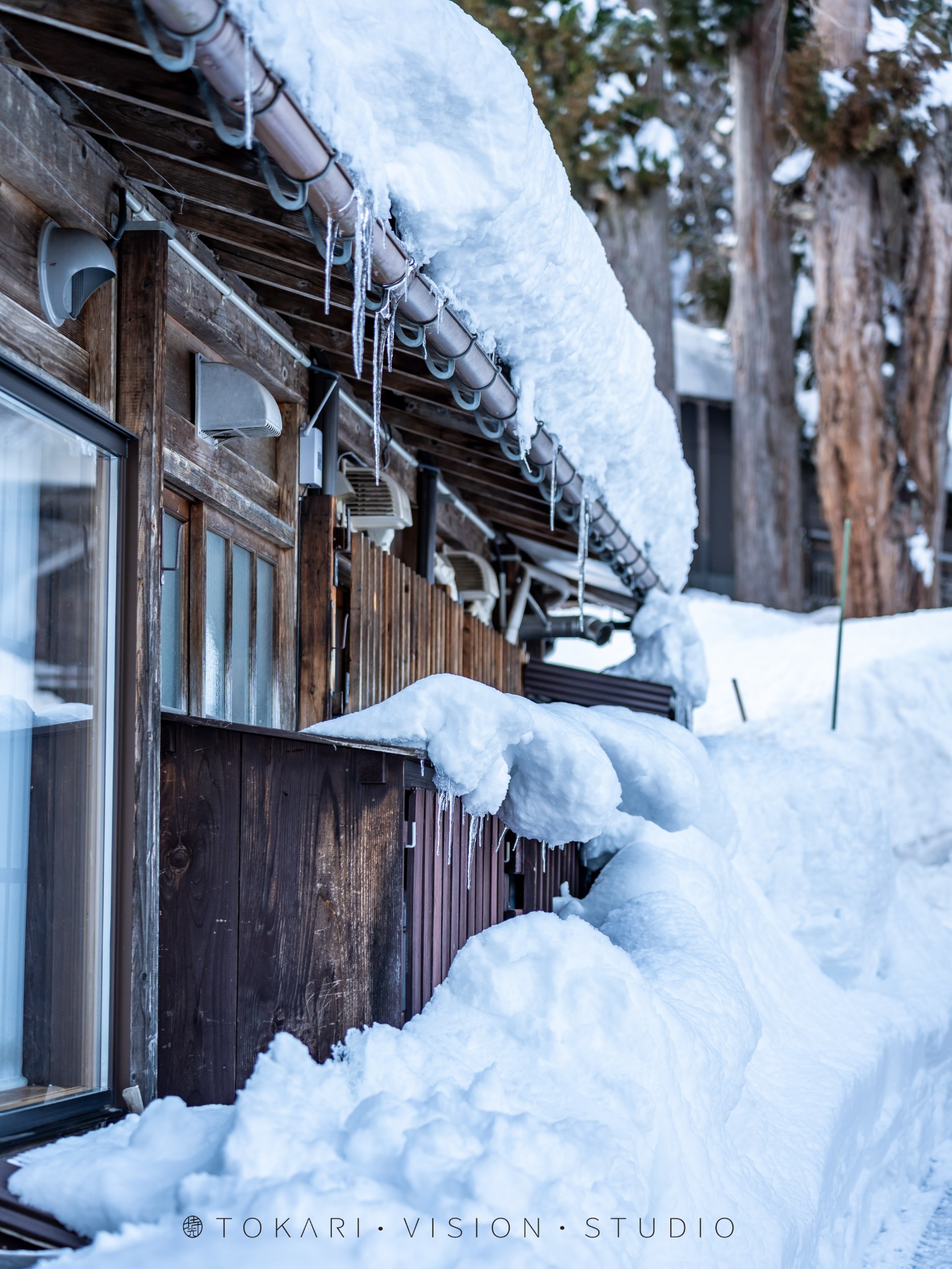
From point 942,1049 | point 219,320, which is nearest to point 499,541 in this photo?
point 942,1049

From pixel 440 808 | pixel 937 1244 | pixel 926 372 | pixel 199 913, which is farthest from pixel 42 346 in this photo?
pixel 926 372

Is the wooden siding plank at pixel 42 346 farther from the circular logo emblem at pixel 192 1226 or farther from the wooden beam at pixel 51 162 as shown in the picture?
the circular logo emblem at pixel 192 1226

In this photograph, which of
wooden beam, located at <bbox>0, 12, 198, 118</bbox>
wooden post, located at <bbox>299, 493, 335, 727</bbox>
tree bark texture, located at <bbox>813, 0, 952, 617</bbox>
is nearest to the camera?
wooden beam, located at <bbox>0, 12, 198, 118</bbox>

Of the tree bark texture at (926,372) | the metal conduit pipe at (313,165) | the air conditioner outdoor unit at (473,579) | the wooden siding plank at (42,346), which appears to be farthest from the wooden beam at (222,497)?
the tree bark texture at (926,372)

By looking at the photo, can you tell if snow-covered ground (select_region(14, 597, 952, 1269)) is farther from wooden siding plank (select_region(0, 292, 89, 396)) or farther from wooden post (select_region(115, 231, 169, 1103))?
wooden siding plank (select_region(0, 292, 89, 396))

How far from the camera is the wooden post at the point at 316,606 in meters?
5.61

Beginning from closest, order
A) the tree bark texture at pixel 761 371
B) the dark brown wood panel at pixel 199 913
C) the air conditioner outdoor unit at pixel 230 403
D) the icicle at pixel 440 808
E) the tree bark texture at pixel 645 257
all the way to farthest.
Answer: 1. the dark brown wood panel at pixel 199 913
2. the icicle at pixel 440 808
3. the air conditioner outdoor unit at pixel 230 403
4. the tree bark texture at pixel 645 257
5. the tree bark texture at pixel 761 371

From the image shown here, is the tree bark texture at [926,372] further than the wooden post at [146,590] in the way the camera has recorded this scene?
Yes

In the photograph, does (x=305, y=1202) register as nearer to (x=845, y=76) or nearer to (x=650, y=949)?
(x=650, y=949)

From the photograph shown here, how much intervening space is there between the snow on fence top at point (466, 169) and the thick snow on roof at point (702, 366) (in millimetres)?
16839

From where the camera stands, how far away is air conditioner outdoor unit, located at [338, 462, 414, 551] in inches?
255

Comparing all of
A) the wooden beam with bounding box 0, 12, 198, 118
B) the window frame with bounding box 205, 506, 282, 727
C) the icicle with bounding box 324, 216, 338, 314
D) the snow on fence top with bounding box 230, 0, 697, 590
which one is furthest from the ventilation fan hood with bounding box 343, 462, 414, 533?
the wooden beam with bounding box 0, 12, 198, 118

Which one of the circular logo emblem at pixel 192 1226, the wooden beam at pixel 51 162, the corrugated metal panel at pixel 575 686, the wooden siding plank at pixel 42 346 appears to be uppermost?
the wooden beam at pixel 51 162

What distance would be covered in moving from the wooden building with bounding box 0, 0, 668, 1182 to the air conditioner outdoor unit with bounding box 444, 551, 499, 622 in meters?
3.57
